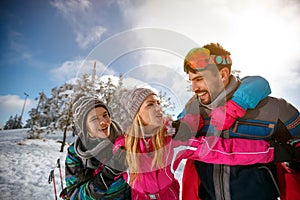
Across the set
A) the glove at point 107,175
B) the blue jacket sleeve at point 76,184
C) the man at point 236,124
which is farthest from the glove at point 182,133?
the blue jacket sleeve at point 76,184

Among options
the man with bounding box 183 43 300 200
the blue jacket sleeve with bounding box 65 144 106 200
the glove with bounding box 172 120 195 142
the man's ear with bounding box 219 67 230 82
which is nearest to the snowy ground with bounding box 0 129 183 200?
the blue jacket sleeve with bounding box 65 144 106 200

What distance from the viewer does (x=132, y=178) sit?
1.48 meters

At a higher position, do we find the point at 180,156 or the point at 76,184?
the point at 180,156

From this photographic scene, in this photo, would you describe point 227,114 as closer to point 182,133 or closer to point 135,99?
point 182,133

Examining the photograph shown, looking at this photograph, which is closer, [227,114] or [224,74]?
[227,114]

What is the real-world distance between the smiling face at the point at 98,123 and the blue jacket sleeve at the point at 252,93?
1315mm

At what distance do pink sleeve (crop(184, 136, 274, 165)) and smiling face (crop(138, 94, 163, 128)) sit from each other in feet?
1.49

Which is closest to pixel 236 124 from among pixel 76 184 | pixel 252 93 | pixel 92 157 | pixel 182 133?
pixel 252 93

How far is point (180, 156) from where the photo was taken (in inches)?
55.1

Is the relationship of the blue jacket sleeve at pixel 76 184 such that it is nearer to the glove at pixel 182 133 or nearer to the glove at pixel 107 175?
the glove at pixel 107 175

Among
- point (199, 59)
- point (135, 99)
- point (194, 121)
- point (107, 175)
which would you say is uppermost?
point (199, 59)

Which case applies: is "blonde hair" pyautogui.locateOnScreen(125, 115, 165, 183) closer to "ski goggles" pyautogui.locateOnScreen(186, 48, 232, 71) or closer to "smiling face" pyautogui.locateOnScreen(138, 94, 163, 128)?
"smiling face" pyautogui.locateOnScreen(138, 94, 163, 128)

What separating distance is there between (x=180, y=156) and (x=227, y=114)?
499 millimetres

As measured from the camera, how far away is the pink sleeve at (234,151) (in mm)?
1147
